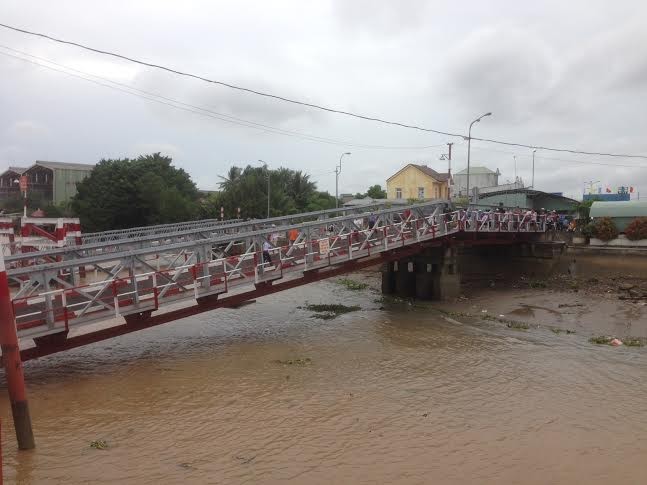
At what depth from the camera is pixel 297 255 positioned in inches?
640

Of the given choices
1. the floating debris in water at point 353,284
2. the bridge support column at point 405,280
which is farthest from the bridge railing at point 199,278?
the floating debris in water at point 353,284

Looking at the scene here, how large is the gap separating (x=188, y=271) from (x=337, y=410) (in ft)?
22.9

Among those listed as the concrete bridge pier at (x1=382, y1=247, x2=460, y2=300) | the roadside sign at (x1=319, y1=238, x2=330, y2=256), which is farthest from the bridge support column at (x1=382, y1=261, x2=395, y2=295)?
the roadside sign at (x1=319, y1=238, x2=330, y2=256)

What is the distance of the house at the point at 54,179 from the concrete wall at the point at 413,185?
47663mm

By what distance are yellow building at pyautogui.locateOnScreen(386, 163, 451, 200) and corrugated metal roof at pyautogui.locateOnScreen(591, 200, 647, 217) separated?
33806 millimetres

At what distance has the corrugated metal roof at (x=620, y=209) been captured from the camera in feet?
115

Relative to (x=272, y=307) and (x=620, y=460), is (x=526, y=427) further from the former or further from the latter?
(x=272, y=307)

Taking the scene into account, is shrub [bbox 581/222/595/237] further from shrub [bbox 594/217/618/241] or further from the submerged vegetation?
the submerged vegetation

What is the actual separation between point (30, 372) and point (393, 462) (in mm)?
9024

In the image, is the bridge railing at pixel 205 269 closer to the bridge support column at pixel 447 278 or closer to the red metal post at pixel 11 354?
the bridge support column at pixel 447 278

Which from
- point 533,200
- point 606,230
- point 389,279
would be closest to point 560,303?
point 389,279

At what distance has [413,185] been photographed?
74438mm

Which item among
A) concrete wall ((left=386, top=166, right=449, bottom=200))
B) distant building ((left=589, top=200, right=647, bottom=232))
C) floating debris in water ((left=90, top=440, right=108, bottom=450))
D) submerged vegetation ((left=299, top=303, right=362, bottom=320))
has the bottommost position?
floating debris in water ((left=90, top=440, right=108, bottom=450))

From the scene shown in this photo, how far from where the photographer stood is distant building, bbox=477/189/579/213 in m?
48.5
